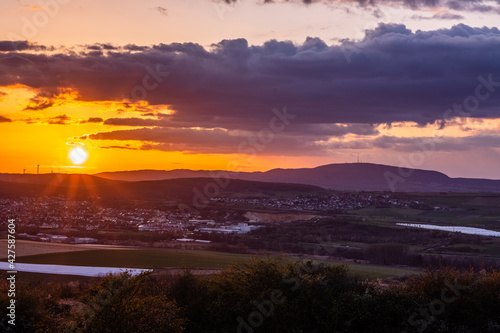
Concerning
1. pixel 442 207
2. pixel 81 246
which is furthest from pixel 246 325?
pixel 442 207

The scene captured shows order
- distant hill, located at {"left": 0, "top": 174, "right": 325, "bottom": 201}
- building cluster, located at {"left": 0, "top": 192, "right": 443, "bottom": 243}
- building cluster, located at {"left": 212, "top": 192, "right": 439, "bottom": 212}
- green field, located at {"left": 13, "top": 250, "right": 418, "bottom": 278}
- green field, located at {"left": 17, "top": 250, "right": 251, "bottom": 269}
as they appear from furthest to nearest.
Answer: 1. distant hill, located at {"left": 0, "top": 174, "right": 325, "bottom": 201}
2. building cluster, located at {"left": 212, "top": 192, "right": 439, "bottom": 212}
3. building cluster, located at {"left": 0, "top": 192, "right": 443, "bottom": 243}
4. green field, located at {"left": 17, "top": 250, "right": 251, "bottom": 269}
5. green field, located at {"left": 13, "top": 250, "right": 418, "bottom": 278}

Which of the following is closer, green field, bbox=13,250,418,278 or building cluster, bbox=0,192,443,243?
green field, bbox=13,250,418,278

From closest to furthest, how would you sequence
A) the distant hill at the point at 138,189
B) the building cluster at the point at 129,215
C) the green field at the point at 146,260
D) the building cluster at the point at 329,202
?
1. the green field at the point at 146,260
2. the building cluster at the point at 129,215
3. the building cluster at the point at 329,202
4. the distant hill at the point at 138,189

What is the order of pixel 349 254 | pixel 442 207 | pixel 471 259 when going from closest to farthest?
1. pixel 471 259
2. pixel 349 254
3. pixel 442 207

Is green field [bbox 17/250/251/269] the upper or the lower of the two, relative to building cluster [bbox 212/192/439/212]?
lower

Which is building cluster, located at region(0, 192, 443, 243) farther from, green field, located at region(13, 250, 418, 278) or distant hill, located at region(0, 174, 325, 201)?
green field, located at region(13, 250, 418, 278)

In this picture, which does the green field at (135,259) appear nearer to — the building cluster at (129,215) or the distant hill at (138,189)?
the building cluster at (129,215)

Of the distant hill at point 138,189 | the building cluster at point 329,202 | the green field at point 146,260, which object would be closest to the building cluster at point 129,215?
the building cluster at point 329,202

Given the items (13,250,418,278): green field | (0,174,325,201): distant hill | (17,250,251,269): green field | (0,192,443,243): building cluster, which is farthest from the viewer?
A: (0,174,325,201): distant hill

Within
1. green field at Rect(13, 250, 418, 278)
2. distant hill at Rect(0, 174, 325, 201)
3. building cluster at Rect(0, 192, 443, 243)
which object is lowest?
green field at Rect(13, 250, 418, 278)

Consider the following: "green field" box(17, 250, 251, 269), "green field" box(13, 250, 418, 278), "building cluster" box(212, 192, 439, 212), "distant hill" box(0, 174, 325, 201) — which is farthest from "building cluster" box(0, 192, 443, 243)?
"green field" box(13, 250, 418, 278)

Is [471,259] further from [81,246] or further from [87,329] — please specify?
[87,329]
